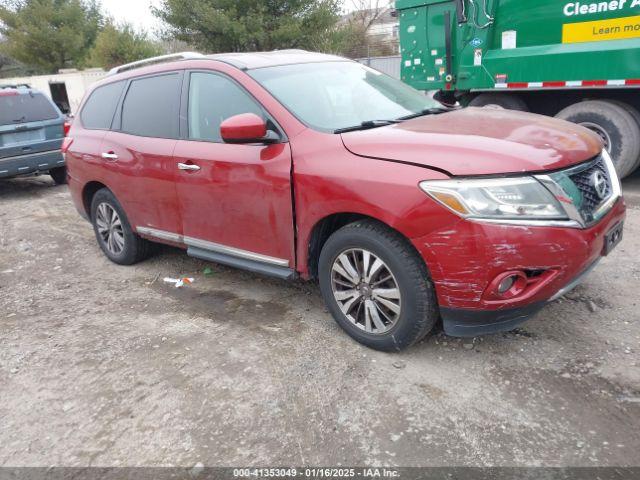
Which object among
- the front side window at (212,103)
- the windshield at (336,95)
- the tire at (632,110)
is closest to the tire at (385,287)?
the windshield at (336,95)

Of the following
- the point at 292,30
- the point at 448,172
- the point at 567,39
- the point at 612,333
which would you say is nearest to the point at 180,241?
the point at 448,172

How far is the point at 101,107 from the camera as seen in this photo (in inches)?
199

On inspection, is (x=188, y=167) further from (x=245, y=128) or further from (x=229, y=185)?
(x=245, y=128)

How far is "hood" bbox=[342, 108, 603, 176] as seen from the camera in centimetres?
266

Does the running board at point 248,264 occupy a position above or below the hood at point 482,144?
below

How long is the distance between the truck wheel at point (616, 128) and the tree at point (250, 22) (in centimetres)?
1477

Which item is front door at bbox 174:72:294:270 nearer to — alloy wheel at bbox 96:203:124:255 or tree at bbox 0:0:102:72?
alloy wheel at bbox 96:203:124:255

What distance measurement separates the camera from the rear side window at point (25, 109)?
8.39 meters

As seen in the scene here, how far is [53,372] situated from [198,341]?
2.98 feet

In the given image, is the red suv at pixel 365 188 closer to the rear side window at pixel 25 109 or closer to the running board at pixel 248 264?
the running board at pixel 248 264

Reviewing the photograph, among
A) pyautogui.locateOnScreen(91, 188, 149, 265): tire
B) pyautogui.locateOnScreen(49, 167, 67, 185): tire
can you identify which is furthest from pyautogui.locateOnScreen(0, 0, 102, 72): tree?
pyautogui.locateOnScreen(91, 188, 149, 265): tire

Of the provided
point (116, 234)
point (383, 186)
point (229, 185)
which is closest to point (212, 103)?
point (229, 185)

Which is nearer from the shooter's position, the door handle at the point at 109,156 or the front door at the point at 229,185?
the front door at the point at 229,185

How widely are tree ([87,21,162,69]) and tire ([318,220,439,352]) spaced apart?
83.1 feet
